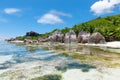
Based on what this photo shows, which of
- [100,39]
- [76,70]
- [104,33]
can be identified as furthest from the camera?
[104,33]

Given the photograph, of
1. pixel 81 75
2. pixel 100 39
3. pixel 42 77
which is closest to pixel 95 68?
pixel 81 75

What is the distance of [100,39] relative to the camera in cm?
7600

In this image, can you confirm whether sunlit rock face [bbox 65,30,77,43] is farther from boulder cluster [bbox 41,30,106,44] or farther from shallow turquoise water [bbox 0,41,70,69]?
shallow turquoise water [bbox 0,41,70,69]

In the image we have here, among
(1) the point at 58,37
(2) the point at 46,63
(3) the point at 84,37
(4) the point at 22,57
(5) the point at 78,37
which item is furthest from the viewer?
(1) the point at 58,37

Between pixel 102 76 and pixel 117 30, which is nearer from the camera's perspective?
pixel 102 76

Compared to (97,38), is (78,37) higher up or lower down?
higher up

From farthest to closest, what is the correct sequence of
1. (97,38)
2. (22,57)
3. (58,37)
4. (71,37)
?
(58,37), (71,37), (97,38), (22,57)

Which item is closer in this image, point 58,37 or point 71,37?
point 71,37

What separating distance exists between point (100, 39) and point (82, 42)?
1023cm

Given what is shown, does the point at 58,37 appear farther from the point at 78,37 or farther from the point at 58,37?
the point at 78,37

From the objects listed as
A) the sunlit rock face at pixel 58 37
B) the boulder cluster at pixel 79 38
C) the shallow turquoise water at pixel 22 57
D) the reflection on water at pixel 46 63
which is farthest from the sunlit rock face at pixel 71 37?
the reflection on water at pixel 46 63

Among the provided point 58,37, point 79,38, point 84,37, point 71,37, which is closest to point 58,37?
point 58,37

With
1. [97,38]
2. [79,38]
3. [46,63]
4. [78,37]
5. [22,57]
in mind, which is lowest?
[46,63]

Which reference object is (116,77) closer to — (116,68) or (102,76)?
(102,76)
